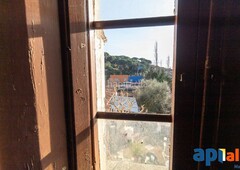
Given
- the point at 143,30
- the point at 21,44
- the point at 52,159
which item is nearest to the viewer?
the point at 21,44

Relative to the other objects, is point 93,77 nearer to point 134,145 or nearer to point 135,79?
point 135,79

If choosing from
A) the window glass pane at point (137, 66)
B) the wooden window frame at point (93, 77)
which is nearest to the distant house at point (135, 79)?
the window glass pane at point (137, 66)

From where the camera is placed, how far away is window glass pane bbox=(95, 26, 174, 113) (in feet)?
2.19

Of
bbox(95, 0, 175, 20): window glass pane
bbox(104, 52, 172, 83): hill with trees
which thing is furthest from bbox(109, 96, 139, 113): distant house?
bbox(95, 0, 175, 20): window glass pane

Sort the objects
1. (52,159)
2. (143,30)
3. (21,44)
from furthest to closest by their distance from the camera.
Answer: (143,30)
(52,159)
(21,44)

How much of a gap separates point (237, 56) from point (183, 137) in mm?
332

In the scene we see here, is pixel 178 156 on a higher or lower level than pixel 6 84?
lower

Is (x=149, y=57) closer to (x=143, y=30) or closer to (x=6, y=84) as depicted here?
(x=143, y=30)

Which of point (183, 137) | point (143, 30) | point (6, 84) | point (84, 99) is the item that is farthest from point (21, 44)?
point (183, 137)

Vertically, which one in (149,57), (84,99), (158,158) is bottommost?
(158,158)

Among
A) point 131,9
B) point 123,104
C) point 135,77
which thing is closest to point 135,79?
point 135,77

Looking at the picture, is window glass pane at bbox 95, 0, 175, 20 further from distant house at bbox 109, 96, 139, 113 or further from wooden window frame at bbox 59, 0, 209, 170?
distant house at bbox 109, 96, 139, 113

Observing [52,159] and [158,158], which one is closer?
[52,159]

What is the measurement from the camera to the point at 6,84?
0.46m
